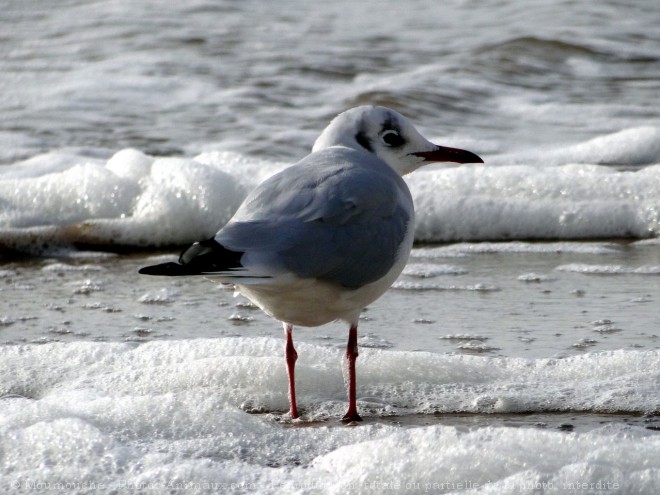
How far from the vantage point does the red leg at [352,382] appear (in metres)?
3.50

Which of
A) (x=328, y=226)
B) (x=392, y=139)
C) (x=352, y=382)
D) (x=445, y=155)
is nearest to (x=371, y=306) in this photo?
(x=445, y=155)

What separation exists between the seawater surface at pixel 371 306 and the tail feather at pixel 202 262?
0.50 m

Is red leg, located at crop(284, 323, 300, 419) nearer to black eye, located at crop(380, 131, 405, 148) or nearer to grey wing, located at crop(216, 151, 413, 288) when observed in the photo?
grey wing, located at crop(216, 151, 413, 288)

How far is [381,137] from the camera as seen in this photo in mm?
3812

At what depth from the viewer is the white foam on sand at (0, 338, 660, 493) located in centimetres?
293

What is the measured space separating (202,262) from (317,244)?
1.33 ft

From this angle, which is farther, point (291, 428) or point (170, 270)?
point (291, 428)

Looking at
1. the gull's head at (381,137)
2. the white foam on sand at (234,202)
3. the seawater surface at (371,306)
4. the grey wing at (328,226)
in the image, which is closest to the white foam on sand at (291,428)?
the seawater surface at (371,306)

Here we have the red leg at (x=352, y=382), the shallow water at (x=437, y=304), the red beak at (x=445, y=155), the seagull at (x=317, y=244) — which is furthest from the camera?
the shallow water at (x=437, y=304)

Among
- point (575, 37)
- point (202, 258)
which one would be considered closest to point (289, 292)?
point (202, 258)

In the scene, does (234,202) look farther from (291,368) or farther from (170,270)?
(170,270)

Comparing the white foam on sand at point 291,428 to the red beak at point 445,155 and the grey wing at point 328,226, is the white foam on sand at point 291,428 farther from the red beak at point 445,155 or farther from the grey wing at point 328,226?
the red beak at point 445,155

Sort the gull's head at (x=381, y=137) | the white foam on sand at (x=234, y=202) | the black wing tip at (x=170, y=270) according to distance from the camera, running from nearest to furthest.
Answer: the black wing tip at (x=170, y=270)
the gull's head at (x=381, y=137)
the white foam on sand at (x=234, y=202)

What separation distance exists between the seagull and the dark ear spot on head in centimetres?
7
